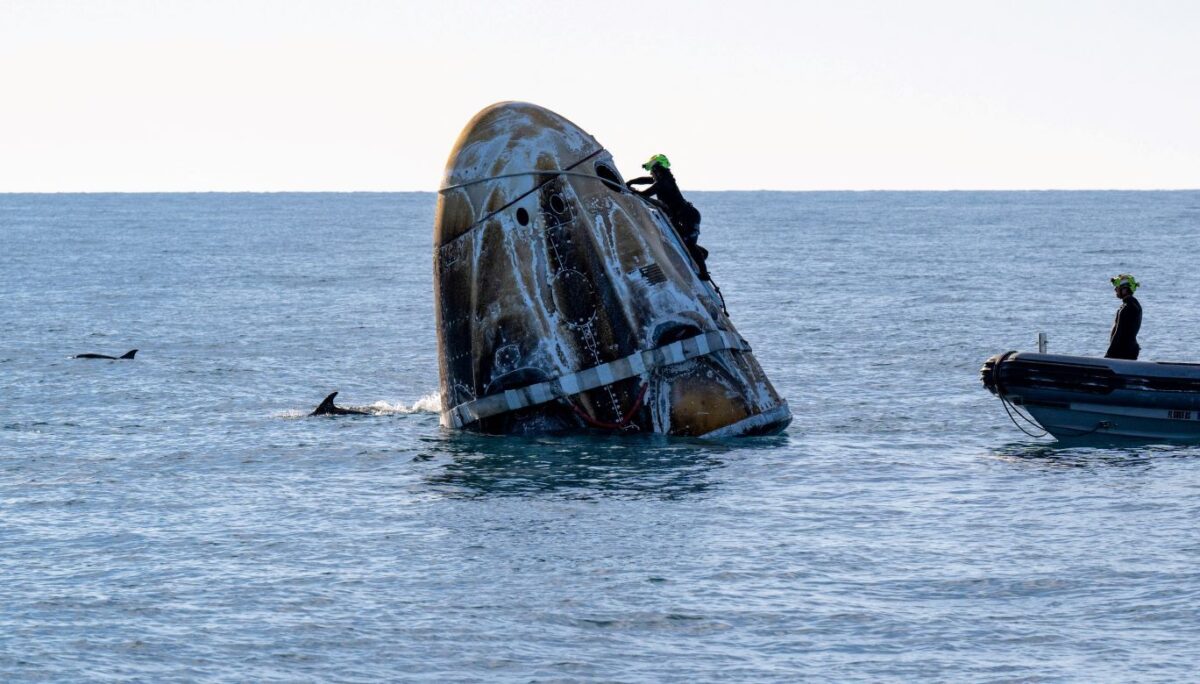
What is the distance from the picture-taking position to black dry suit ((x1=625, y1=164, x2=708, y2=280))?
22.3 m

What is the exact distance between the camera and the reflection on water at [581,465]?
1934cm

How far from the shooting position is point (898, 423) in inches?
1005

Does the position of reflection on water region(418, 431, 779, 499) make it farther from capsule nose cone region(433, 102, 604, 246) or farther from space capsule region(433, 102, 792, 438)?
capsule nose cone region(433, 102, 604, 246)

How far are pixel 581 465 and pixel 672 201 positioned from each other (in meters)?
4.12

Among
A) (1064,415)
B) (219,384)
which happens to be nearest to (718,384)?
(1064,415)

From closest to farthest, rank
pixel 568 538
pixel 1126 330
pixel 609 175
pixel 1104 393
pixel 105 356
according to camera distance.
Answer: pixel 568 538
pixel 1104 393
pixel 1126 330
pixel 609 175
pixel 105 356

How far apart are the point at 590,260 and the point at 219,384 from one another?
14.2 m

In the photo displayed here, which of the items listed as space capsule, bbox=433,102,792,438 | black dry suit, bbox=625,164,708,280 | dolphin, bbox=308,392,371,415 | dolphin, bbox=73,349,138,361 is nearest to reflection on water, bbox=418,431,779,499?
space capsule, bbox=433,102,792,438

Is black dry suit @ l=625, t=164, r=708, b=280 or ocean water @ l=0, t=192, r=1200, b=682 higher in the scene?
black dry suit @ l=625, t=164, r=708, b=280

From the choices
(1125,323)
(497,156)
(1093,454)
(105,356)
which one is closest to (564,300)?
(497,156)

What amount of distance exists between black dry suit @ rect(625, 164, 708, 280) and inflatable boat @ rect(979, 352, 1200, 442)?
13.7 feet

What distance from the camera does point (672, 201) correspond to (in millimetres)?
22406

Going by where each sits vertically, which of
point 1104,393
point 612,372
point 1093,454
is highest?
point 612,372

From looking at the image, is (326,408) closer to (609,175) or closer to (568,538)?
(609,175)
